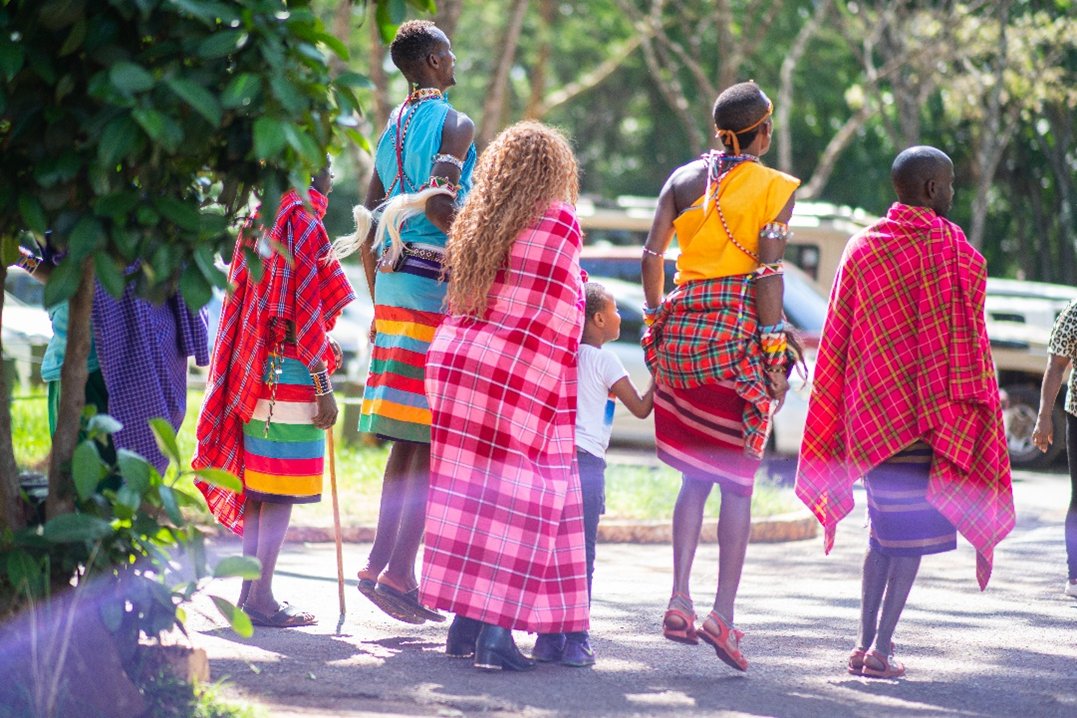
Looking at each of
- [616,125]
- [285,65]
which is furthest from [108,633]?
[616,125]

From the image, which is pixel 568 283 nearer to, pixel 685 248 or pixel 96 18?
pixel 685 248

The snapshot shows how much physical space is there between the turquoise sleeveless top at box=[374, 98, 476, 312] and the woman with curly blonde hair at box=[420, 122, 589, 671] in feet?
1.98

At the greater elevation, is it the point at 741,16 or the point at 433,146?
the point at 741,16

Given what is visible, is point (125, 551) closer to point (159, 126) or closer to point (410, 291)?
point (159, 126)

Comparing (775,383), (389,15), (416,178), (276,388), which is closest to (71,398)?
(389,15)

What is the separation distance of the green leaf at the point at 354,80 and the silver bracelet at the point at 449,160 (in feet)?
6.37

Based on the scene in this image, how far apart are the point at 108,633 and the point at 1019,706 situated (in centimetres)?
294

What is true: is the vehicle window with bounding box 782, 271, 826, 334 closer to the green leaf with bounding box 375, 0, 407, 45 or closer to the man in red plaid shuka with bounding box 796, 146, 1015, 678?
the man in red plaid shuka with bounding box 796, 146, 1015, 678

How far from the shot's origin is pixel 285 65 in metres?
3.64

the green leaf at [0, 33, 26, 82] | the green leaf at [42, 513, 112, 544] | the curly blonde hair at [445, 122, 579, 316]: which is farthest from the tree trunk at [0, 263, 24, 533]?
the curly blonde hair at [445, 122, 579, 316]

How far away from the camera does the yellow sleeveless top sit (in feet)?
17.6

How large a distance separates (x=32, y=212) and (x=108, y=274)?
1.00ft

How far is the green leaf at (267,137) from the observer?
344 cm

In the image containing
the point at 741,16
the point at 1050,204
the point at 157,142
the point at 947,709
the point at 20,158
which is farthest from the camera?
the point at 1050,204
